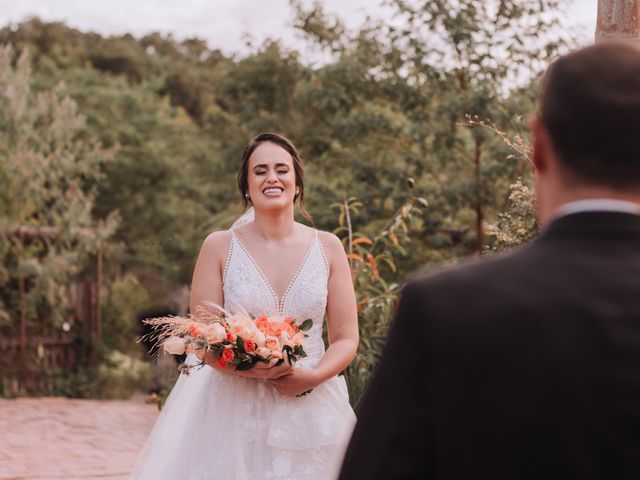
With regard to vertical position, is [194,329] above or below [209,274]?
below

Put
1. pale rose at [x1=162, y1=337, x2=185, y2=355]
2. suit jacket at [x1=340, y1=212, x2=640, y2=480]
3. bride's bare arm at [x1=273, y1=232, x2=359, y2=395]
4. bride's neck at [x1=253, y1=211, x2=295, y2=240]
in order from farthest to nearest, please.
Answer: bride's neck at [x1=253, y1=211, x2=295, y2=240] < bride's bare arm at [x1=273, y1=232, x2=359, y2=395] < pale rose at [x1=162, y1=337, x2=185, y2=355] < suit jacket at [x1=340, y1=212, x2=640, y2=480]

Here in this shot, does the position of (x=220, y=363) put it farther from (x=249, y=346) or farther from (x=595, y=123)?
(x=595, y=123)

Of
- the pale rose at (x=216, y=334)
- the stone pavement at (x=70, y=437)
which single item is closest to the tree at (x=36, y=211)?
the stone pavement at (x=70, y=437)

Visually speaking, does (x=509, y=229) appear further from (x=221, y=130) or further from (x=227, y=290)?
(x=221, y=130)

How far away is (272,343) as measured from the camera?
11.1ft

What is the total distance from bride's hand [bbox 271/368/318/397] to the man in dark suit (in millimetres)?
2252

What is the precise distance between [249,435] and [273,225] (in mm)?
844

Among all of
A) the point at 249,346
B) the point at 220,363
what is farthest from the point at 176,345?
the point at 249,346

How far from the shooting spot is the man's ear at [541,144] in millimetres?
1319

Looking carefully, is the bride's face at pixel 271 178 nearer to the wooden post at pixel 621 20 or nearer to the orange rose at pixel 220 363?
the orange rose at pixel 220 363

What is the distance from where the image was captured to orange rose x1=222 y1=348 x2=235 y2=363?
3.39m

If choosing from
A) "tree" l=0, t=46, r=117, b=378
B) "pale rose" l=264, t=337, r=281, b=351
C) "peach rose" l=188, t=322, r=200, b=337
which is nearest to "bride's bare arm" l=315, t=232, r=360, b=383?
"pale rose" l=264, t=337, r=281, b=351

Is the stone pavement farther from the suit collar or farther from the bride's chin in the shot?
the suit collar

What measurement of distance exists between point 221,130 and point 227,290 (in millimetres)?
10708
